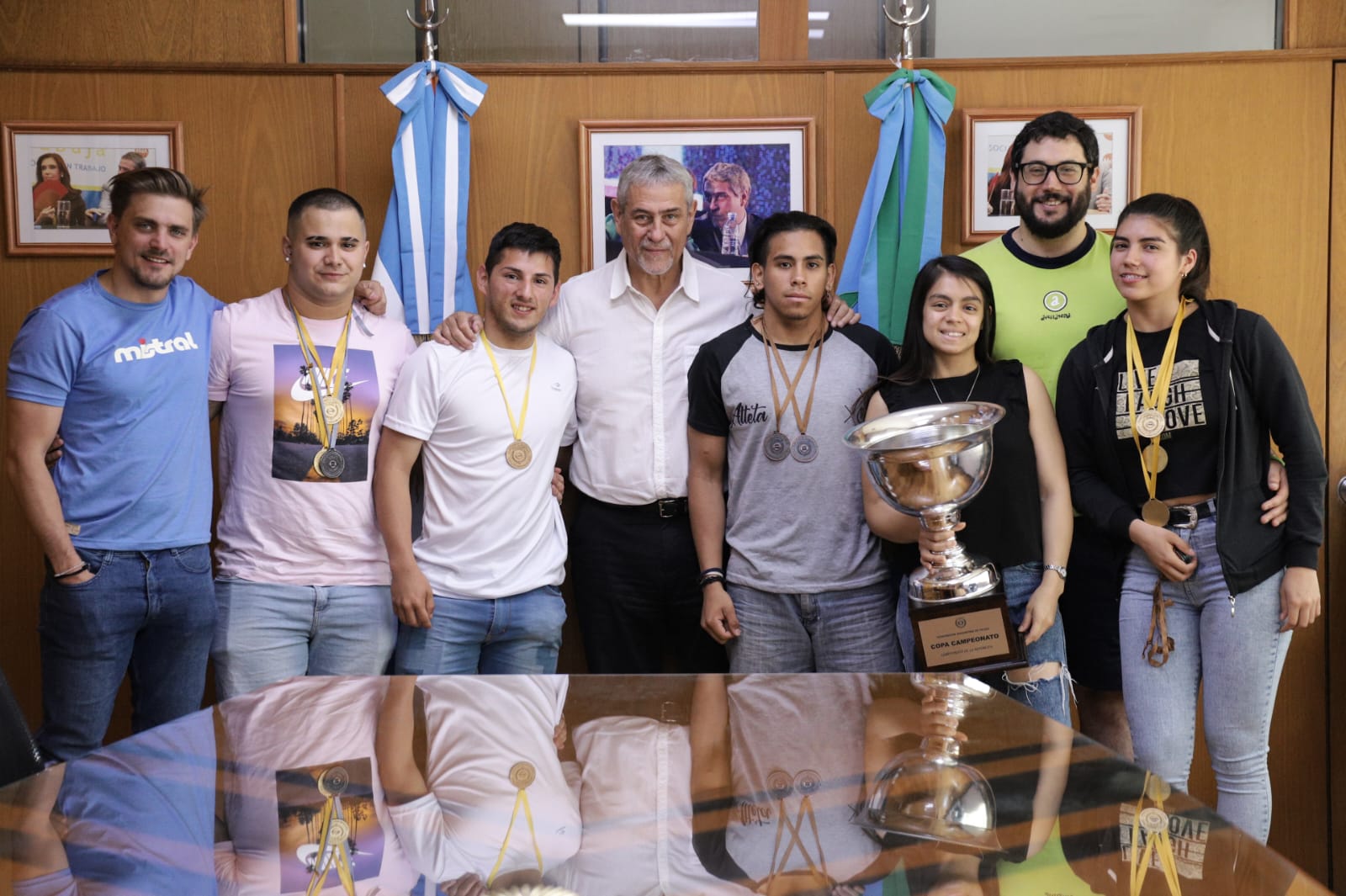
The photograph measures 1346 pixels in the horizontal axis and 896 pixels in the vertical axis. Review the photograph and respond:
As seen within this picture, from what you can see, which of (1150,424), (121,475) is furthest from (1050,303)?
(121,475)

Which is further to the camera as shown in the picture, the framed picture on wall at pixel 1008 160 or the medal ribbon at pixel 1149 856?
the framed picture on wall at pixel 1008 160

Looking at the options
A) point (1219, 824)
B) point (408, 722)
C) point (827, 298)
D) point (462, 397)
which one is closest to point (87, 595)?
point (462, 397)

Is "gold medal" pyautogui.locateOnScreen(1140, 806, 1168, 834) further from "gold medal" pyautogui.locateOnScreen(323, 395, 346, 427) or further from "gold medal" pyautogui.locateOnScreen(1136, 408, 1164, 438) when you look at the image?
"gold medal" pyautogui.locateOnScreen(323, 395, 346, 427)

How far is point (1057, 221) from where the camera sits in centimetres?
316

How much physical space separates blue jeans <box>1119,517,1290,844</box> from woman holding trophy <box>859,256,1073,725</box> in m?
0.18

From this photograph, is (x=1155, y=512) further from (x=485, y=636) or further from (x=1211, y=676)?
(x=485, y=636)

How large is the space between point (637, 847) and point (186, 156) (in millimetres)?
3158

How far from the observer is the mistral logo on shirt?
297cm

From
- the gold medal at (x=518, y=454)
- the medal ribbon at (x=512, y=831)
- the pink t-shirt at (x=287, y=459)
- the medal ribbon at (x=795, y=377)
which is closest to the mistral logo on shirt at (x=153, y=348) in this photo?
the pink t-shirt at (x=287, y=459)

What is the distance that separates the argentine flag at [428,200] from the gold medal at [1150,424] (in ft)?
6.34

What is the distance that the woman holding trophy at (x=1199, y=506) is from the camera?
2.75 metres

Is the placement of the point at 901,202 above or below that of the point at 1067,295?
above

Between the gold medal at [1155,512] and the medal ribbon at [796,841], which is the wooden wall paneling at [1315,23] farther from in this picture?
the medal ribbon at [796,841]

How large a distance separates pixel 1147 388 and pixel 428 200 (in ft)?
6.98
